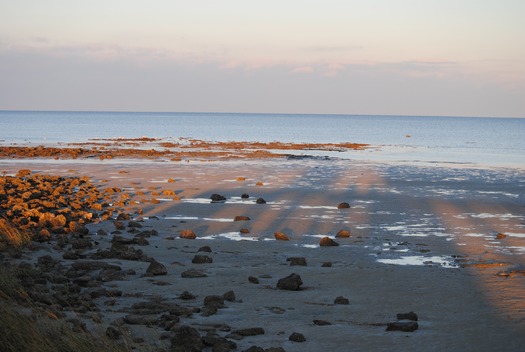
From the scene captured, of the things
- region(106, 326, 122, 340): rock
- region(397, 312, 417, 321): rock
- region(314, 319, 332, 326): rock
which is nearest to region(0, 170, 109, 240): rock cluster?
region(106, 326, 122, 340): rock

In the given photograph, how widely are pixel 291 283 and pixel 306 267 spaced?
2039 millimetres

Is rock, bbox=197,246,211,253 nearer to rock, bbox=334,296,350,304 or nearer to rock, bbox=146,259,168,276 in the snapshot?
rock, bbox=146,259,168,276

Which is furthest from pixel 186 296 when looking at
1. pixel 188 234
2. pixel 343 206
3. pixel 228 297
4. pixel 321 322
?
pixel 343 206

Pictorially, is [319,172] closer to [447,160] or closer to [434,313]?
[447,160]

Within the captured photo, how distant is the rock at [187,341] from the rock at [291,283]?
11.3 ft

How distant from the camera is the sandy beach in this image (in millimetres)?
9516

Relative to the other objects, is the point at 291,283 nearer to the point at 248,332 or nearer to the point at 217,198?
the point at 248,332

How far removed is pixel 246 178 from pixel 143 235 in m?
17.4

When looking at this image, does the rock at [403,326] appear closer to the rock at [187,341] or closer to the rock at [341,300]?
the rock at [341,300]

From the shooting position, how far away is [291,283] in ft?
38.8

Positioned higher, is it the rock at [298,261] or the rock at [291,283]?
the rock at [291,283]

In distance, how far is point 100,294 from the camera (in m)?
11.1

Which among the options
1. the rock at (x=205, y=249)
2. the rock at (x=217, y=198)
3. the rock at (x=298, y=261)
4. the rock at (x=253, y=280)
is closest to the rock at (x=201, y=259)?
the rock at (x=205, y=249)

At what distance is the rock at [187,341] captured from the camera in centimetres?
825
